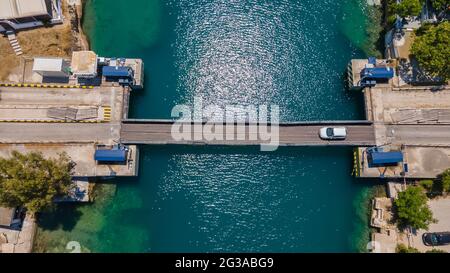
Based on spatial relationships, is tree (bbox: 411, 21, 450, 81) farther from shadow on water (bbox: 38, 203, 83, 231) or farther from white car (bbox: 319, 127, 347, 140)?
shadow on water (bbox: 38, 203, 83, 231)

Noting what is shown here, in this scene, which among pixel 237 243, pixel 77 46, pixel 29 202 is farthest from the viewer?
pixel 77 46

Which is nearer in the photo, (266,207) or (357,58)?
(266,207)

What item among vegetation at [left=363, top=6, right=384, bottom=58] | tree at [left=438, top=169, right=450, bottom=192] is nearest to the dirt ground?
vegetation at [left=363, top=6, right=384, bottom=58]

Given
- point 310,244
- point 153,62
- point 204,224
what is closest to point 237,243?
point 204,224

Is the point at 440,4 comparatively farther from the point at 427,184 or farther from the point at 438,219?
the point at 438,219

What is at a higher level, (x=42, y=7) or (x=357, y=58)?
(x=42, y=7)

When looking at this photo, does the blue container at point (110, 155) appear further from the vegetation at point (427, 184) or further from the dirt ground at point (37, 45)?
the vegetation at point (427, 184)
